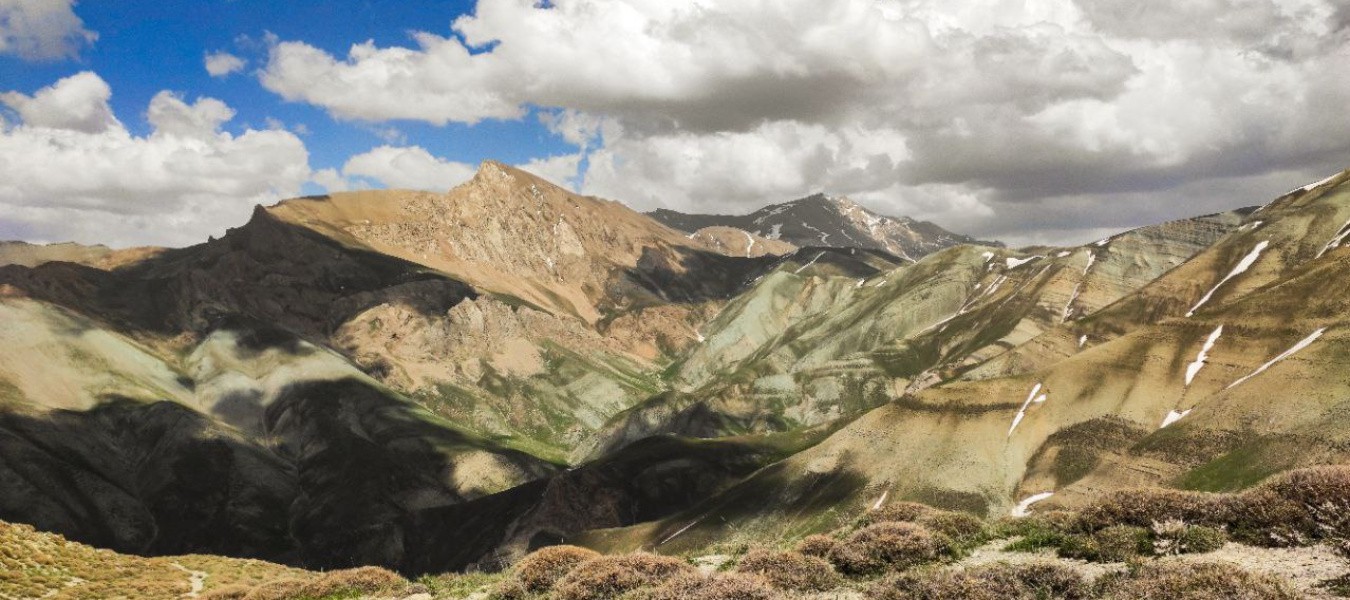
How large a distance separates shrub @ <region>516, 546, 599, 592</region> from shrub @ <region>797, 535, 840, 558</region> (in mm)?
5840

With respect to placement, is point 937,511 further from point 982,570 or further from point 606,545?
point 606,545

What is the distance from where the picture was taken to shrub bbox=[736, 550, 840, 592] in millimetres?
18125

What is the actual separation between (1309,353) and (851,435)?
6753 cm

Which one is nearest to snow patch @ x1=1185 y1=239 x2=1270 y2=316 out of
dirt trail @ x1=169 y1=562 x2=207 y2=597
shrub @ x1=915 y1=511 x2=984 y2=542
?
shrub @ x1=915 y1=511 x2=984 y2=542

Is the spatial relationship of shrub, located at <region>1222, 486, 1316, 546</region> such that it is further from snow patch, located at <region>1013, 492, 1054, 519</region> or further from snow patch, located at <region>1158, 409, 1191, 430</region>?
snow patch, located at <region>1158, 409, 1191, 430</region>

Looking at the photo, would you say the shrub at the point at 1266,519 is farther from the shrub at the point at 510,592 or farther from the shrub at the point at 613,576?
the shrub at the point at 510,592

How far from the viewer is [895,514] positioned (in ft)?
81.8

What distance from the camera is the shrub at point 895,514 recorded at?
24.4 m

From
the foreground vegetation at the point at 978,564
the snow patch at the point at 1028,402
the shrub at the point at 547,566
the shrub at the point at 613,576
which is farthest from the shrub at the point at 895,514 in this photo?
the snow patch at the point at 1028,402

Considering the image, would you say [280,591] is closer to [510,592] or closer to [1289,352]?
[510,592]

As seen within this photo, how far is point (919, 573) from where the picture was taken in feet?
57.3

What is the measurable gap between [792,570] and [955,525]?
6379 mm

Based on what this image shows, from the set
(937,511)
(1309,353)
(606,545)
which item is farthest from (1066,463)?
(937,511)

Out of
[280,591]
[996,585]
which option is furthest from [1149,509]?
[280,591]
